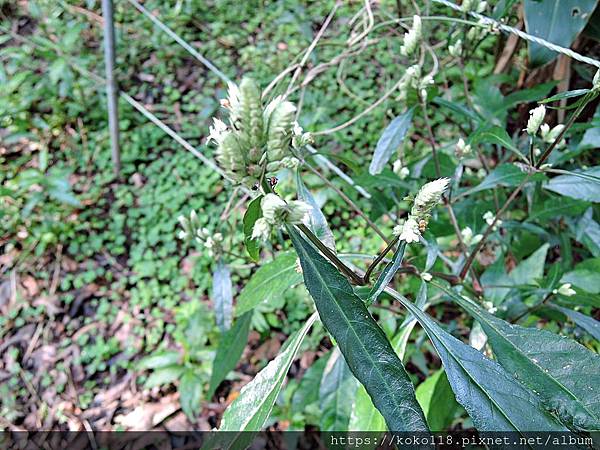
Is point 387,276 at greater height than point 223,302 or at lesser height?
greater

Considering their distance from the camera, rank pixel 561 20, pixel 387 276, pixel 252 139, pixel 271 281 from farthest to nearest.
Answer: pixel 561 20 < pixel 271 281 < pixel 387 276 < pixel 252 139

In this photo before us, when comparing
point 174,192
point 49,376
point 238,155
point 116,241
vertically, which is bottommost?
point 49,376

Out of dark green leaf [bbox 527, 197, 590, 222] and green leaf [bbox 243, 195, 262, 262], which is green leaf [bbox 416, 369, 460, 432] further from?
green leaf [bbox 243, 195, 262, 262]

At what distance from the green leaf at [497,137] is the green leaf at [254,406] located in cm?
50

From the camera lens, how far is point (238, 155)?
0.49 meters

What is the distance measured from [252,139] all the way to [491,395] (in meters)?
0.37

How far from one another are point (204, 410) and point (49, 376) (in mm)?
599

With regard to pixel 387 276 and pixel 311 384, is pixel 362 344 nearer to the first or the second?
pixel 387 276

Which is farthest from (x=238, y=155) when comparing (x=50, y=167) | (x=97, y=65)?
(x=97, y=65)

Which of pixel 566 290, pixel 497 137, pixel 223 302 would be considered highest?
pixel 497 137

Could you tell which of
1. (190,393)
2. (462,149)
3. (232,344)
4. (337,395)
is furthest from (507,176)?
(190,393)

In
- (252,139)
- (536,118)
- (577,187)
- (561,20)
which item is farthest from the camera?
(561,20)

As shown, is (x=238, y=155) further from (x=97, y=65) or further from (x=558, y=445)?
(x=97, y=65)

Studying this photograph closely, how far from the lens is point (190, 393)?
1711mm
